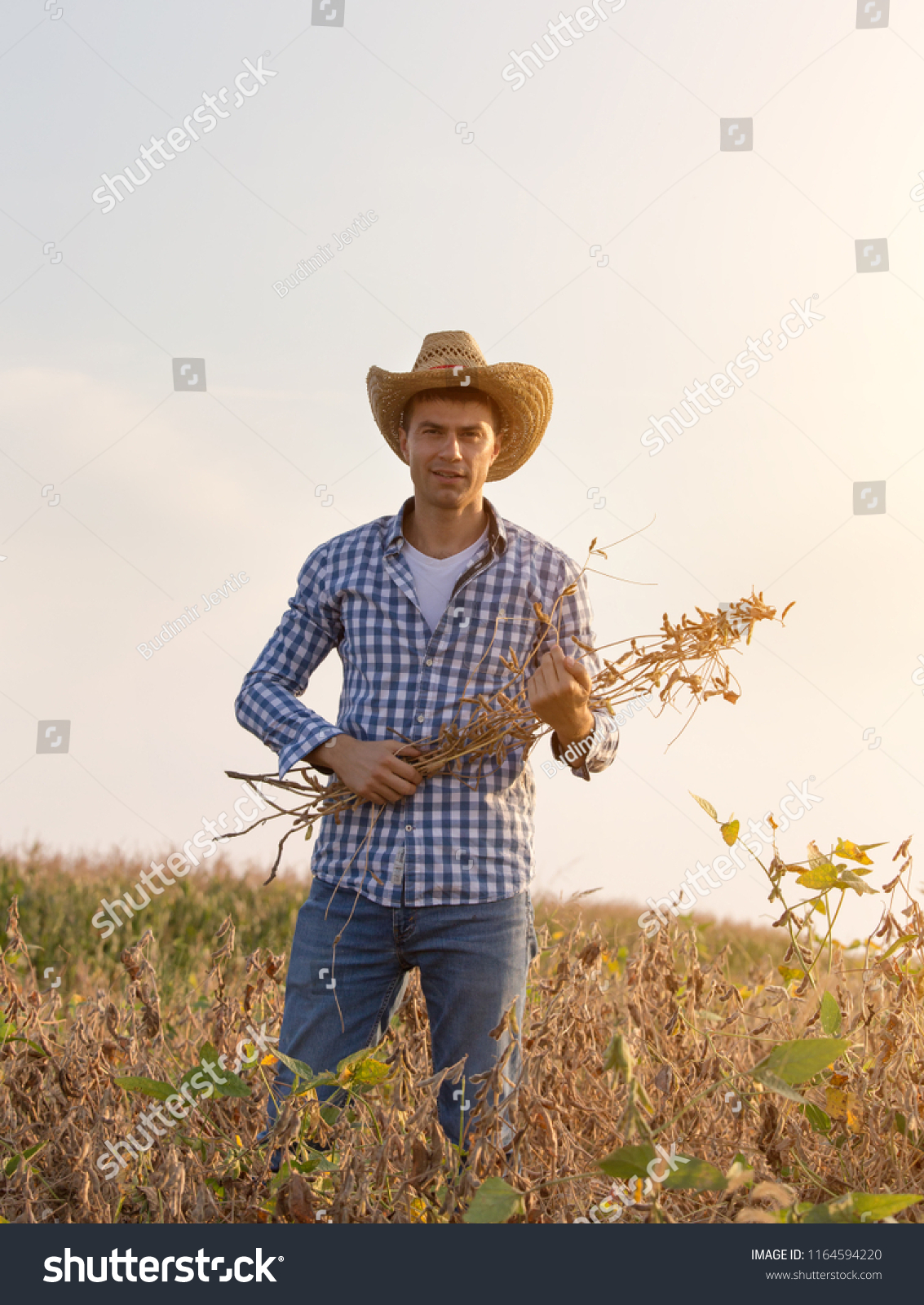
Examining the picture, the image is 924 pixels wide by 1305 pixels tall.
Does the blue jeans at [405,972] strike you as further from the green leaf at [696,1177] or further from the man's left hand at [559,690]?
the green leaf at [696,1177]

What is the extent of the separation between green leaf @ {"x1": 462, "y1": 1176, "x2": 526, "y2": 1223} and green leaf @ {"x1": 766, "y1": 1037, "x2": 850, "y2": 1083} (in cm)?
43

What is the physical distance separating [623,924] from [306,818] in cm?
331

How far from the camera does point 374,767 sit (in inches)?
103

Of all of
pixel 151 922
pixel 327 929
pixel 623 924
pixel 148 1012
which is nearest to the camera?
pixel 327 929

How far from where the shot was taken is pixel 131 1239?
2.09 meters

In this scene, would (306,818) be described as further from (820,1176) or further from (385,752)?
(820,1176)

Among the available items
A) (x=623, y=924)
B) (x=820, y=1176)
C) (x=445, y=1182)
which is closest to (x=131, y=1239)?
(x=445, y=1182)

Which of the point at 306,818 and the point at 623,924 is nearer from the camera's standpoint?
the point at 306,818

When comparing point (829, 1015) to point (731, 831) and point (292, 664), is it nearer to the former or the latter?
point (731, 831)

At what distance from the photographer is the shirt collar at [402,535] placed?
114 inches

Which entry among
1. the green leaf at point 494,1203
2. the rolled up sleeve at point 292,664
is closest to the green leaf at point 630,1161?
the green leaf at point 494,1203

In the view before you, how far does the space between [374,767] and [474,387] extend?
1055mm

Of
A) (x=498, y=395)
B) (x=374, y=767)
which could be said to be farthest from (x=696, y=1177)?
(x=498, y=395)

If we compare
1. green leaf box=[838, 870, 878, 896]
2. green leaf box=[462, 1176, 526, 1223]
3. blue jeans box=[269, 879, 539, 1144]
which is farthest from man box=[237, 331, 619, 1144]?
green leaf box=[462, 1176, 526, 1223]
